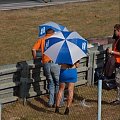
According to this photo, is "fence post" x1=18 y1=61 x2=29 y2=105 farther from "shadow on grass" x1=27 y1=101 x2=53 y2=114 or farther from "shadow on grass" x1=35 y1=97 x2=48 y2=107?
"shadow on grass" x1=35 y1=97 x2=48 y2=107

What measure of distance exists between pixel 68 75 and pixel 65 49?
24.8 inches

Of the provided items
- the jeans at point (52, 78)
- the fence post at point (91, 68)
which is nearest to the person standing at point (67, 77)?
the jeans at point (52, 78)

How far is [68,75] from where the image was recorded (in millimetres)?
10133

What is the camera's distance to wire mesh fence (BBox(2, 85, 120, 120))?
409 inches

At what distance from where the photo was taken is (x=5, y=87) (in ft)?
35.3

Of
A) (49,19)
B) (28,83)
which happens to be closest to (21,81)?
(28,83)

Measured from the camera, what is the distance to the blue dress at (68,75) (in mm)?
10086

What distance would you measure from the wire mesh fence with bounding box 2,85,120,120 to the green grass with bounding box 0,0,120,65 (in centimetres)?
412

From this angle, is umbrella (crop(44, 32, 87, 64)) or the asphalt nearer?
umbrella (crop(44, 32, 87, 64))

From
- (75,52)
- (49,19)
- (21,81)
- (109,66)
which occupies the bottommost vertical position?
(49,19)

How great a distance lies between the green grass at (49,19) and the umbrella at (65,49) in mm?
5477

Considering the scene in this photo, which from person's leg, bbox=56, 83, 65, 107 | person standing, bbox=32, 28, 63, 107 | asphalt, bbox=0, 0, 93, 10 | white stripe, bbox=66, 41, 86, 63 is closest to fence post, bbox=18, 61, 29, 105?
person standing, bbox=32, 28, 63, 107

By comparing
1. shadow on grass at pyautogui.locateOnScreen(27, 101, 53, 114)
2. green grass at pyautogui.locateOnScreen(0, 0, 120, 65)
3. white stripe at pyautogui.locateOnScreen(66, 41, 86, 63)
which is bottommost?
shadow on grass at pyautogui.locateOnScreen(27, 101, 53, 114)

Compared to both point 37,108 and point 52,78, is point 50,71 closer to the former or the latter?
point 52,78
